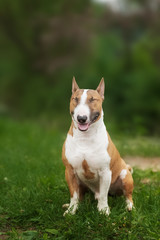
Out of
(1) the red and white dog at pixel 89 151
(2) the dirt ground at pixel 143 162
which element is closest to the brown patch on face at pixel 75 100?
(1) the red and white dog at pixel 89 151

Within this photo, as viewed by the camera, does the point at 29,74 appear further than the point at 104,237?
Yes

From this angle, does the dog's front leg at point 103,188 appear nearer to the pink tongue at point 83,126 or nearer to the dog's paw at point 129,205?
the dog's paw at point 129,205

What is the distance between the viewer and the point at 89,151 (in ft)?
9.80

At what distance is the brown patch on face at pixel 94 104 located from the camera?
288cm

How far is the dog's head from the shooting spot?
2.81 meters

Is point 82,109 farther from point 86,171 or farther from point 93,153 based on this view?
point 86,171

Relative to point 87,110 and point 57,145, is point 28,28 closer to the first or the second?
point 57,145

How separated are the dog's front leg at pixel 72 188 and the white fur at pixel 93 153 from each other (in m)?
0.08

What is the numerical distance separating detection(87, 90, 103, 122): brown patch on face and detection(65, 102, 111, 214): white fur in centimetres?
6

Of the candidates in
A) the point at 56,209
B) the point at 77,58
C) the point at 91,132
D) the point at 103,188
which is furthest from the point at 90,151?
the point at 77,58

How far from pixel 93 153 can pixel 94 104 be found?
434 millimetres

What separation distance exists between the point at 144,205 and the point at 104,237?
0.69 meters

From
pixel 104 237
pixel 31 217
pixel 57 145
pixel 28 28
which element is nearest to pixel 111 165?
pixel 104 237

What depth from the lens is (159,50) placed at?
13.0 meters
